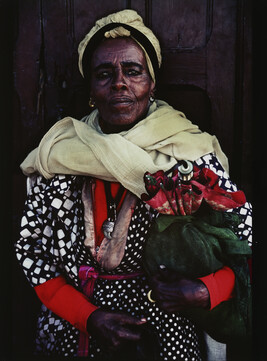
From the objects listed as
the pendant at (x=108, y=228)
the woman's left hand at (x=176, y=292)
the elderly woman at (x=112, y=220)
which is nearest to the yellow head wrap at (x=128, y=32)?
the elderly woman at (x=112, y=220)

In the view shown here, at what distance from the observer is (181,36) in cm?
207

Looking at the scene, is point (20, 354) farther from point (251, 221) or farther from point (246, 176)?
point (246, 176)

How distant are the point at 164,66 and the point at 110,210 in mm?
775

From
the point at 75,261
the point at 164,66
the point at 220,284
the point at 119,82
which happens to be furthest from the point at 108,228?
the point at 164,66

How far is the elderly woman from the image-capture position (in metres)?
1.70

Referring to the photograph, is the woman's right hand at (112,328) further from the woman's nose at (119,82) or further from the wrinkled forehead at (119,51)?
the wrinkled forehead at (119,51)

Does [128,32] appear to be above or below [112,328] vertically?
above

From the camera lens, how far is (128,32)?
5.83 ft

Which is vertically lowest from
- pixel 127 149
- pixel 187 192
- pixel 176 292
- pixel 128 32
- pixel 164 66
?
pixel 176 292

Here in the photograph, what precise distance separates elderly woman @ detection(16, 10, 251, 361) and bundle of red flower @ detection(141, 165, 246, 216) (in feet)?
0.38

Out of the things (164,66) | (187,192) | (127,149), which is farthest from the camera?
(164,66)

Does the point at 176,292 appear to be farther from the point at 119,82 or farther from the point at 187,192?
the point at 119,82

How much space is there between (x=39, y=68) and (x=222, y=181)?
41.8 inches

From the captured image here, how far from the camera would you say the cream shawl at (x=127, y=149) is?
5.59 feet
